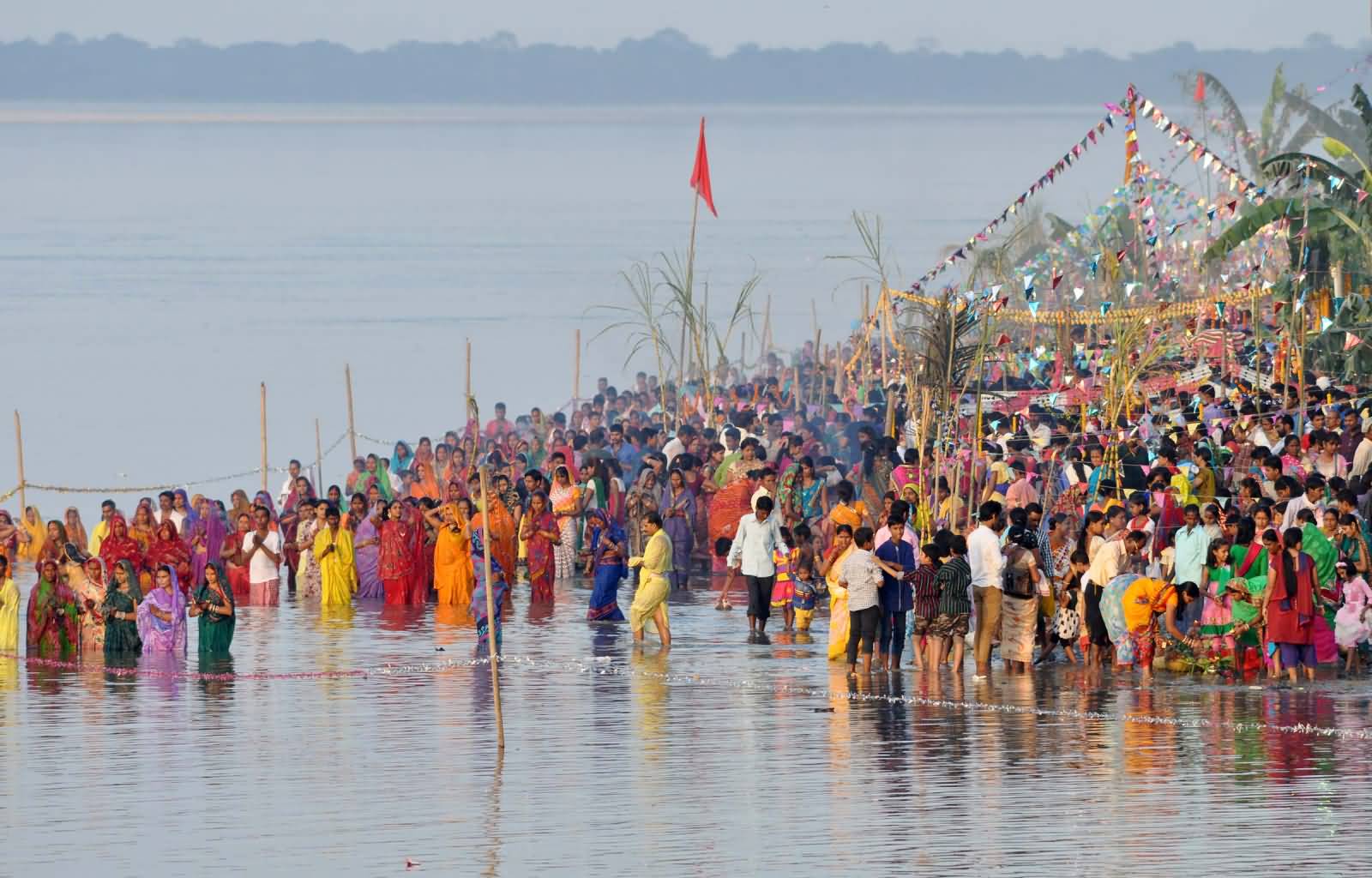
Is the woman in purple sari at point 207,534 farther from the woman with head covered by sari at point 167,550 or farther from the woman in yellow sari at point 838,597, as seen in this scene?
the woman in yellow sari at point 838,597

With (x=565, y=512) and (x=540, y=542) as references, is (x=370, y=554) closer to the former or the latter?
(x=540, y=542)

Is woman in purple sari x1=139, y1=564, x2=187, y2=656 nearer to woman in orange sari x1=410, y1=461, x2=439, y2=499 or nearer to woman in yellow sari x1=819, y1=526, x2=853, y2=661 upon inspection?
woman in yellow sari x1=819, y1=526, x2=853, y2=661

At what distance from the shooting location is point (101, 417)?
6234 cm

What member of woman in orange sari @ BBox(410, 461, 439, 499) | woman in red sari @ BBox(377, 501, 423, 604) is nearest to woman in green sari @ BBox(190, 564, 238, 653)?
woman in red sari @ BBox(377, 501, 423, 604)

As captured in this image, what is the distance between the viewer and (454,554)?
21703mm

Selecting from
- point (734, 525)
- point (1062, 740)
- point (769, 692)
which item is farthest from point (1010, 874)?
point (734, 525)

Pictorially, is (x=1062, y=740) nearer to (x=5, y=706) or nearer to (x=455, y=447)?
(x=5, y=706)

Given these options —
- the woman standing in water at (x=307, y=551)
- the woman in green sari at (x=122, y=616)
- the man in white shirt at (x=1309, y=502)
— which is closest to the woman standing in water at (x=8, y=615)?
the woman in green sari at (x=122, y=616)

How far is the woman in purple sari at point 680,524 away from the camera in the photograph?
2308 cm

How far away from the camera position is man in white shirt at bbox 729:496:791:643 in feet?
62.9

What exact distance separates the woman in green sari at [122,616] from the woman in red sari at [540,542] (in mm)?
4030

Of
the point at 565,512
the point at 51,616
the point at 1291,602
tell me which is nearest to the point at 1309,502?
the point at 1291,602

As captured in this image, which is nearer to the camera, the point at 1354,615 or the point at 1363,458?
the point at 1354,615

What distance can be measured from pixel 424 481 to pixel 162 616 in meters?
8.51
